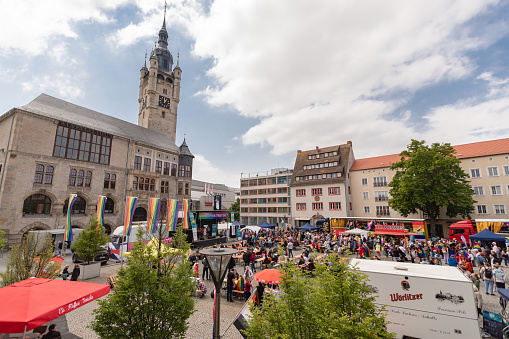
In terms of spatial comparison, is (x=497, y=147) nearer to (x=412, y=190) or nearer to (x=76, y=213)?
(x=412, y=190)

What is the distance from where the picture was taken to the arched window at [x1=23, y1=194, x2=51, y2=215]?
83.5 feet

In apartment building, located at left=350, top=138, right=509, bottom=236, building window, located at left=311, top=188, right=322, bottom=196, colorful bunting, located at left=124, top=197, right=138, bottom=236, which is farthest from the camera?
building window, located at left=311, top=188, right=322, bottom=196

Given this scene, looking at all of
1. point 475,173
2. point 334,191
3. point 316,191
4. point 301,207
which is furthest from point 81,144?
point 475,173

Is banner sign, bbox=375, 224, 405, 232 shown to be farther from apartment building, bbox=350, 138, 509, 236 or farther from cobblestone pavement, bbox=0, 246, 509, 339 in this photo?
cobblestone pavement, bbox=0, 246, 509, 339

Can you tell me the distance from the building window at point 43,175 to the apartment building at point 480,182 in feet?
156

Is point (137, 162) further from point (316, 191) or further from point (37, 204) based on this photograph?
point (316, 191)

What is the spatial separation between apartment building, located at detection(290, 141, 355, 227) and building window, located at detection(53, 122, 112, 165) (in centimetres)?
3479

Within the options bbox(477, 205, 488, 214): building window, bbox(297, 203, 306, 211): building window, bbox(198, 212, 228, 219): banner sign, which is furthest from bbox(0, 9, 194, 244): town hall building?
bbox(477, 205, 488, 214): building window

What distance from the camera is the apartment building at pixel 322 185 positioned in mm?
42625

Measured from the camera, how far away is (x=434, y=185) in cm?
3031

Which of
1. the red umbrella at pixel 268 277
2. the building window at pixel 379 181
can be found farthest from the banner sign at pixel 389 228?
the red umbrella at pixel 268 277

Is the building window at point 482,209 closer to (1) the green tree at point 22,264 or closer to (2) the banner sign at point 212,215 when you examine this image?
(2) the banner sign at point 212,215

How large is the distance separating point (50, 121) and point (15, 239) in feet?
45.7

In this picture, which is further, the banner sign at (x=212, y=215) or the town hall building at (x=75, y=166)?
the banner sign at (x=212, y=215)
